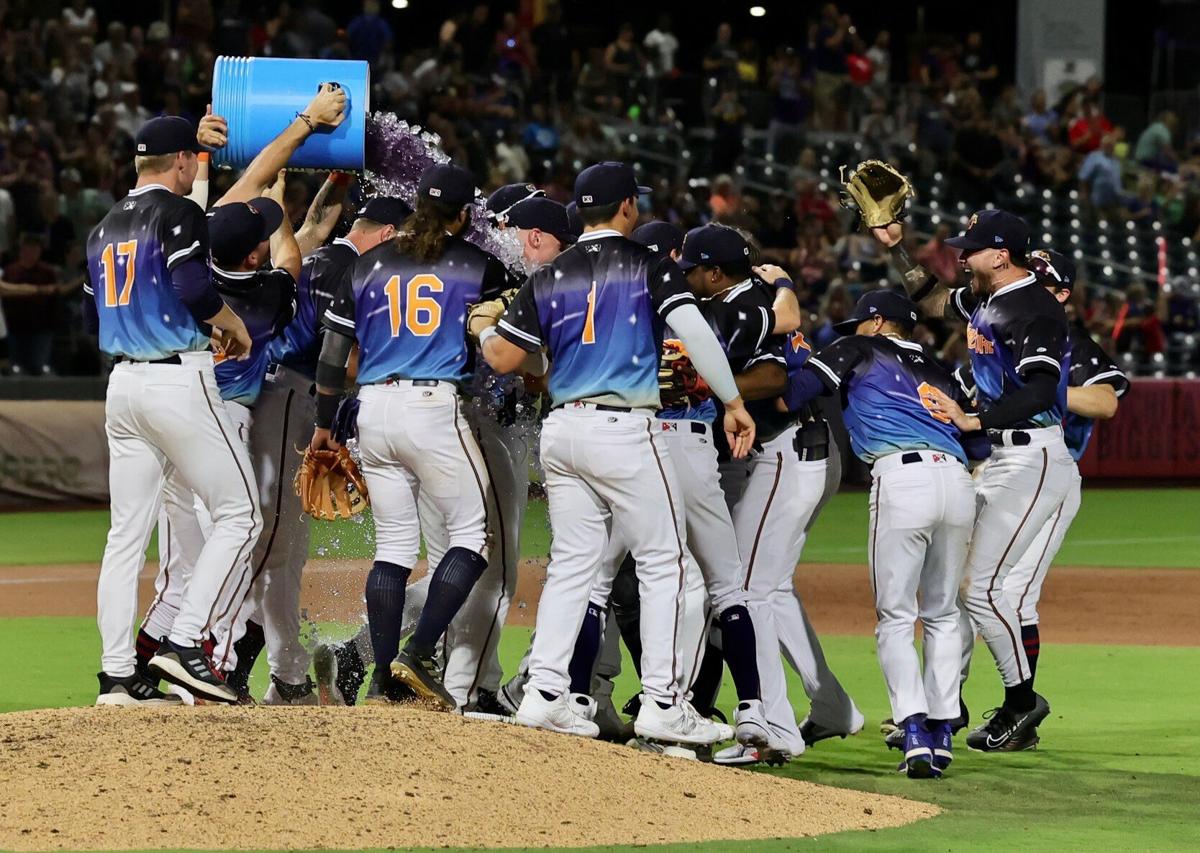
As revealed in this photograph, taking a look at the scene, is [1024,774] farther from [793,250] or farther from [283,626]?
[793,250]

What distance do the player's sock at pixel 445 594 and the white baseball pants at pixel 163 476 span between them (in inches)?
28.6

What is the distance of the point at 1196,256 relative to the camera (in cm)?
2512

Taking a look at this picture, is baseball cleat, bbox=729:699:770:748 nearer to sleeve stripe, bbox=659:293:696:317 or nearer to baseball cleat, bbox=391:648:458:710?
baseball cleat, bbox=391:648:458:710

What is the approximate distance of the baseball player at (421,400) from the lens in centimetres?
680

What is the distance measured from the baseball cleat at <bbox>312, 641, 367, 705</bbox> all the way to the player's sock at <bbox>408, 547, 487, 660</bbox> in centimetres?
92

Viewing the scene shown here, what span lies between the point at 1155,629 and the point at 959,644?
4596mm

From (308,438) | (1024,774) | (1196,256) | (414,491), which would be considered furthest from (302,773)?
(1196,256)

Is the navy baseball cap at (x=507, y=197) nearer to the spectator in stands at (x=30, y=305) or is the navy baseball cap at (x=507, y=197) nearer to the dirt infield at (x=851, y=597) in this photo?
the dirt infield at (x=851, y=597)

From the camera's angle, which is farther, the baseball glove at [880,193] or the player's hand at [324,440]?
the baseball glove at [880,193]

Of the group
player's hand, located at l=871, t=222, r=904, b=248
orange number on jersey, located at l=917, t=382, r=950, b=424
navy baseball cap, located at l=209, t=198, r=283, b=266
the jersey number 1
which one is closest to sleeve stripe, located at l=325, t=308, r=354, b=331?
navy baseball cap, located at l=209, t=198, r=283, b=266

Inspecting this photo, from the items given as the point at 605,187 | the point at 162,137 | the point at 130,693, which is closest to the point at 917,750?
the point at 605,187

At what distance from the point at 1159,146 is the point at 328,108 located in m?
21.4

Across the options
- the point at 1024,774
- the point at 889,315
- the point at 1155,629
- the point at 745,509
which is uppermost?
the point at 889,315

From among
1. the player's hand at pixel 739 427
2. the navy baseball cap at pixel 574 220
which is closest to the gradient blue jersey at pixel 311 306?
the navy baseball cap at pixel 574 220
